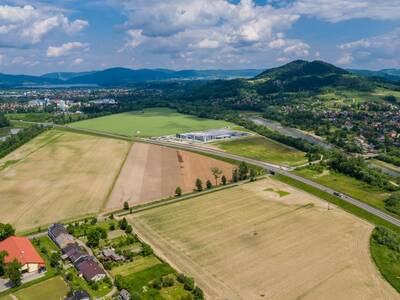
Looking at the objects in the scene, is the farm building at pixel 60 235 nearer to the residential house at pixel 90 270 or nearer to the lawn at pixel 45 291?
the residential house at pixel 90 270

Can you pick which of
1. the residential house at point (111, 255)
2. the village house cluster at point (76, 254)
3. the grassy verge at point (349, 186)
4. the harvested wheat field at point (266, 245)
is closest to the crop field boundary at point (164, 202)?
the harvested wheat field at point (266, 245)

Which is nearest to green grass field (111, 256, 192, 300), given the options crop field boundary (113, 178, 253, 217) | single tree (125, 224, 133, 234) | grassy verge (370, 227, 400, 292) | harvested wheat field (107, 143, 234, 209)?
single tree (125, 224, 133, 234)

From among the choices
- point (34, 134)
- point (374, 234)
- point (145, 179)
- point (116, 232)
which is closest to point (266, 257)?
point (374, 234)

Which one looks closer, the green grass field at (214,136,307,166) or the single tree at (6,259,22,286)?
the single tree at (6,259,22,286)

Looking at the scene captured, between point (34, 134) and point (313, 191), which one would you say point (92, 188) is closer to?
point (313, 191)

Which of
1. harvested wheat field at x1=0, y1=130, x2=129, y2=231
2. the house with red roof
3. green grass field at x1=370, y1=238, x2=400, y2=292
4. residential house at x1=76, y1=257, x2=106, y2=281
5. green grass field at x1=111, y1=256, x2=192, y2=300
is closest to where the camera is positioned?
green grass field at x1=111, y1=256, x2=192, y2=300

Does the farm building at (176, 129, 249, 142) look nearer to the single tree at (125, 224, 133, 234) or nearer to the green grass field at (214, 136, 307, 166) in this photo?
the green grass field at (214, 136, 307, 166)
